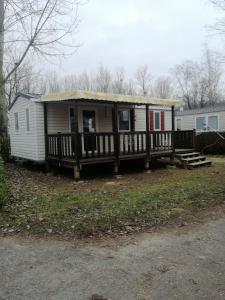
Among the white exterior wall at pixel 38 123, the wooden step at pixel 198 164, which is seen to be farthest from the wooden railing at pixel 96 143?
the wooden step at pixel 198 164

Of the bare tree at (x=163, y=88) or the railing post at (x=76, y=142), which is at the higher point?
the bare tree at (x=163, y=88)

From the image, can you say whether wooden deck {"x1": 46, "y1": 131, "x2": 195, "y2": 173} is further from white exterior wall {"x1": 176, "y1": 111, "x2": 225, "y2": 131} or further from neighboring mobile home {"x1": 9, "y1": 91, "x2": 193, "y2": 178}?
white exterior wall {"x1": 176, "y1": 111, "x2": 225, "y2": 131}

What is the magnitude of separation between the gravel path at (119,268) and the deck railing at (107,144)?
5.75 m

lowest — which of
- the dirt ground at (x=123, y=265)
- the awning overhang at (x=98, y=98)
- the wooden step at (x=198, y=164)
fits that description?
the dirt ground at (x=123, y=265)

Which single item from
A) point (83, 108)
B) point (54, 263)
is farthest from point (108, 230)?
point (83, 108)

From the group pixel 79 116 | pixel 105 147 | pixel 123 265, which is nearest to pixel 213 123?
pixel 79 116

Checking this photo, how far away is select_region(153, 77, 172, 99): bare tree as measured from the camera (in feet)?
156

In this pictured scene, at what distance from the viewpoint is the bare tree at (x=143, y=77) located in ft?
155

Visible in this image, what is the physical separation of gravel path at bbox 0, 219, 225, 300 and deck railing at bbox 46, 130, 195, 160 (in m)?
5.75

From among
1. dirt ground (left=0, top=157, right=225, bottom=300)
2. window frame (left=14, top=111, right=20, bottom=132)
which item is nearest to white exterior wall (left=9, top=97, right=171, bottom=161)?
window frame (left=14, top=111, right=20, bottom=132)

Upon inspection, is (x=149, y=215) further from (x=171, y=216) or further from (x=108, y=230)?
(x=108, y=230)

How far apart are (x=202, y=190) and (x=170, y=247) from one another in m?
3.97

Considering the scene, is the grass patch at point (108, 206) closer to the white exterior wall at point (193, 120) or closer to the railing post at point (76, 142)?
the railing post at point (76, 142)

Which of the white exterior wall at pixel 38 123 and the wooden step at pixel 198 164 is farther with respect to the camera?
the wooden step at pixel 198 164
